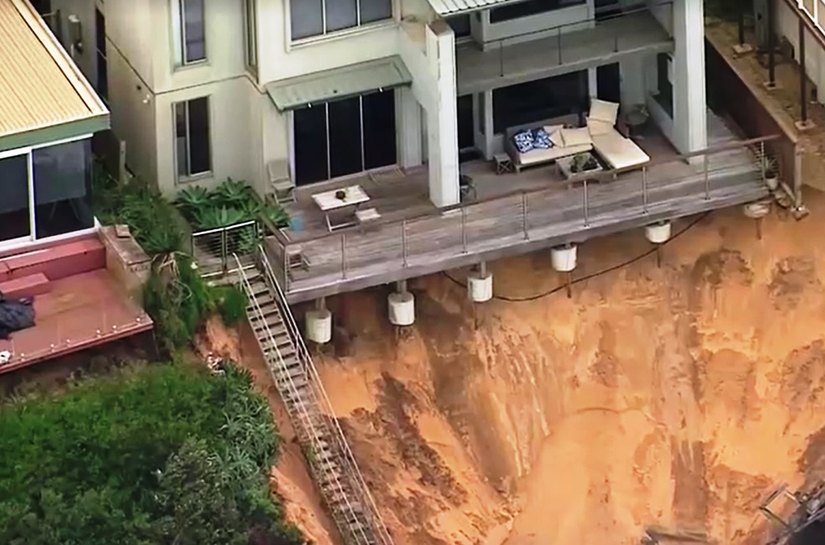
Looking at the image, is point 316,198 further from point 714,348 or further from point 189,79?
point 714,348

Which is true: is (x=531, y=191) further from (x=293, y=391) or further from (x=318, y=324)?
(x=293, y=391)

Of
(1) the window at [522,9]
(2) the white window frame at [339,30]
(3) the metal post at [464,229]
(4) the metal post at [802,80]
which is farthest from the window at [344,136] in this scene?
(4) the metal post at [802,80]

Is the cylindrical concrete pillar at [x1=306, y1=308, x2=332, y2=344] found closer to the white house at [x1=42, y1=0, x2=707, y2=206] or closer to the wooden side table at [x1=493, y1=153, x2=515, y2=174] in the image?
the white house at [x1=42, y1=0, x2=707, y2=206]

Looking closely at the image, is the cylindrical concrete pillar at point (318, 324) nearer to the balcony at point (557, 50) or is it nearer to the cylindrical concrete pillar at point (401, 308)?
the cylindrical concrete pillar at point (401, 308)

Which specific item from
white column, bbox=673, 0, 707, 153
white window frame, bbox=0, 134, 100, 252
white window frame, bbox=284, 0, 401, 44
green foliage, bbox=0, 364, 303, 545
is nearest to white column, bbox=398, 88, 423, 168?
white window frame, bbox=284, 0, 401, 44

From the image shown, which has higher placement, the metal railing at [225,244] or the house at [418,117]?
the house at [418,117]

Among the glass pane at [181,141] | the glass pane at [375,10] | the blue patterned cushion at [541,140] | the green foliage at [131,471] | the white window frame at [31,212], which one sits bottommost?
the green foliage at [131,471]

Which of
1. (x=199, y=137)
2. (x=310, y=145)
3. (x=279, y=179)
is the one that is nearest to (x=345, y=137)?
(x=310, y=145)
